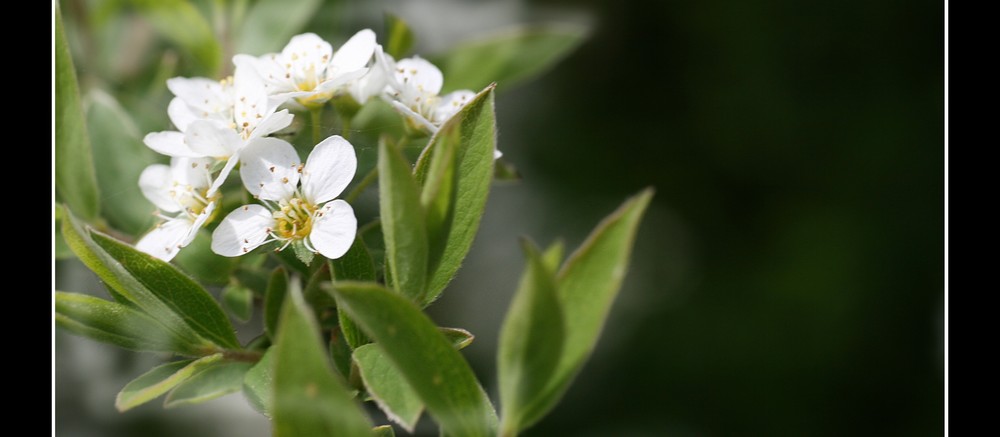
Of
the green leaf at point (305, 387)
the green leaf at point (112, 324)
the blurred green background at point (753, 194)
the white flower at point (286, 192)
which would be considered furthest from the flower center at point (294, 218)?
the blurred green background at point (753, 194)

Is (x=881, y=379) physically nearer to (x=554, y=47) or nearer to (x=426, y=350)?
Answer: (x=554, y=47)

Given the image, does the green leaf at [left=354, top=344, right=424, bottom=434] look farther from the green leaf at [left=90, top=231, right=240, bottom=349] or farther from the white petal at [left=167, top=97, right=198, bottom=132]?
the white petal at [left=167, top=97, right=198, bottom=132]

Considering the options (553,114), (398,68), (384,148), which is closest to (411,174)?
(384,148)

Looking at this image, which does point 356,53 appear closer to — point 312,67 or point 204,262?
point 312,67

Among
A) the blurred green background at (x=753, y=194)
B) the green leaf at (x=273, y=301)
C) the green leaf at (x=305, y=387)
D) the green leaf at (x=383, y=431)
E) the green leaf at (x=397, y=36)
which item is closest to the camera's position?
the green leaf at (x=305, y=387)

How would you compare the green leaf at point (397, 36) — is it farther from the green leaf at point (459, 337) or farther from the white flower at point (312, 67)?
the green leaf at point (459, 337)

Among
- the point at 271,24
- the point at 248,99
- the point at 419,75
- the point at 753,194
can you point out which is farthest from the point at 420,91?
the point at 753,194

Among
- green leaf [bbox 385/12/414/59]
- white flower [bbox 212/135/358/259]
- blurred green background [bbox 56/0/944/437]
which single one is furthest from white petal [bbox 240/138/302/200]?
blurred green background [bbox 56/0/944/437]
